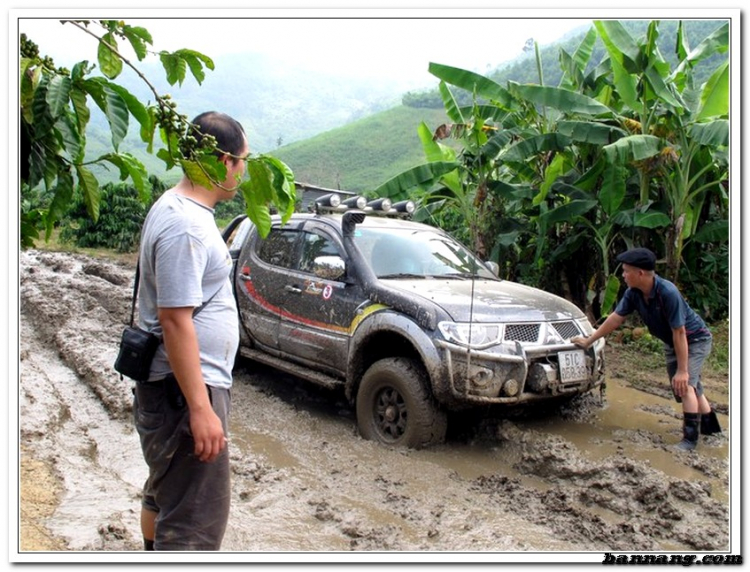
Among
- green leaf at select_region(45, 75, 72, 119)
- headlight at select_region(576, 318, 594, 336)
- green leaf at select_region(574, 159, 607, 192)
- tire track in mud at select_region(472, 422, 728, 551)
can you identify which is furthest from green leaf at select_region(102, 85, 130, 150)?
green leaf at select_region(574, 159, 607, 192)

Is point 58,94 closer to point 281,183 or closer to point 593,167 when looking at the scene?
point 281,183

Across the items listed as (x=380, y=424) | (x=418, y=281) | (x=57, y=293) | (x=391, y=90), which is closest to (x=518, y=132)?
(x=418, y=281)

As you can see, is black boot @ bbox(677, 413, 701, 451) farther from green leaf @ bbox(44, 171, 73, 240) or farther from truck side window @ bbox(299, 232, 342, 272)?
green leaf @ bbox(44, 171, 73, 240)

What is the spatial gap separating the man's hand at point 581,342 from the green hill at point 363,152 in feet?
112

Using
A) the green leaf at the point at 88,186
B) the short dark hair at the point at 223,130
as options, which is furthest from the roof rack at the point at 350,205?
the green leaf at the point at 88,186

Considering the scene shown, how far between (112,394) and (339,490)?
275 cm

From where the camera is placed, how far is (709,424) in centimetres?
532

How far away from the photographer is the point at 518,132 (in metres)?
9.42

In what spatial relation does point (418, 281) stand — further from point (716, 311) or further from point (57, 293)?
point (57, 293)

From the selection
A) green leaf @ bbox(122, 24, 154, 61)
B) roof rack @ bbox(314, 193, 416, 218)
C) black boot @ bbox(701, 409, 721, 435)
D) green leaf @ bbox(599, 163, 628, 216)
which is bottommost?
black boot @ bbox(701, 409, 721, 435)

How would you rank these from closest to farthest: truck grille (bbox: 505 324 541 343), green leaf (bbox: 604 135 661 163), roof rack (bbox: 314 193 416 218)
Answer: truck grille (bbox: 505 324 541 343)
roof rack (bbox: 314 193 416 218)
green leaf (bbox: 604 135 661 163)

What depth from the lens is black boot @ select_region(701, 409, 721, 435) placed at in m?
5.31

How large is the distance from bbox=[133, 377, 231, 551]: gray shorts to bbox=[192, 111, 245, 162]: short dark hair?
0.88 m

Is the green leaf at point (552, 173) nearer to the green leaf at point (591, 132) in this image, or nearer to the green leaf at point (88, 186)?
the green leaf at point (591, 132)
